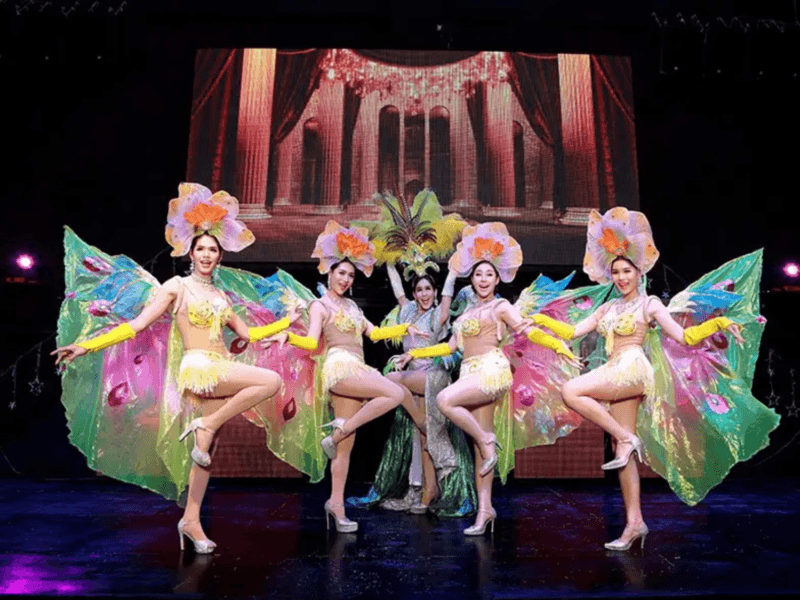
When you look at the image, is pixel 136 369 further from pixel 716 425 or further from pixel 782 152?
pixel 782 152

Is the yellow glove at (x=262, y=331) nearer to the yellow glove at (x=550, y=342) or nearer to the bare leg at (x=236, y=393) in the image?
the bare leg at (x=236, y=393)

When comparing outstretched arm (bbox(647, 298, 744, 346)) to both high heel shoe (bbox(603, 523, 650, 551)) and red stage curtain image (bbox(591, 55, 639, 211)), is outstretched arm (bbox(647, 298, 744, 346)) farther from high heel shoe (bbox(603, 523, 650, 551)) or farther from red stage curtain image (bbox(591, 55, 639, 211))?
red stage curtain image (bbox(591, 55, 639, 211))

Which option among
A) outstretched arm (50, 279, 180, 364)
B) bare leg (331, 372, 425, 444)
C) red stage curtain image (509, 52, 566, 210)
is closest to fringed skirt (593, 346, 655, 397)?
bare leg (331, 372, 425, 444)

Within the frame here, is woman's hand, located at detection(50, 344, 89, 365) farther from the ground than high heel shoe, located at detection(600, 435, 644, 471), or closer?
farther from the ground

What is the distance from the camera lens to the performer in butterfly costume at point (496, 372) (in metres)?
4.23

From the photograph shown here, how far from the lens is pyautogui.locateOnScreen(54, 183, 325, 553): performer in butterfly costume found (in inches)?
147

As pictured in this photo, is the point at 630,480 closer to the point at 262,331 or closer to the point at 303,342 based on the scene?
the point at 303,342

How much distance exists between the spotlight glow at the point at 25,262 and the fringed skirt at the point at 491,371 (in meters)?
4.40

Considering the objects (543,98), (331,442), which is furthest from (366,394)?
(543,98)

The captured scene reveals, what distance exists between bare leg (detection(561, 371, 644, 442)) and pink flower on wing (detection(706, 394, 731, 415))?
54cm

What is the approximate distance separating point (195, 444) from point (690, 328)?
8.11ft

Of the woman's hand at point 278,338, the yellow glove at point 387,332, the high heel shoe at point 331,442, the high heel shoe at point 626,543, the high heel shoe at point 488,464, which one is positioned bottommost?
the high heel shoe at point 626,543

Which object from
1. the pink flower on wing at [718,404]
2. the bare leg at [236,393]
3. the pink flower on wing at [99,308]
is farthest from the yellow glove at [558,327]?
the pink flower on wing at [99,308]

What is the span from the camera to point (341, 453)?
4.31 m
